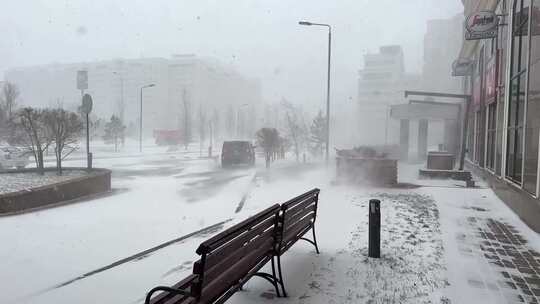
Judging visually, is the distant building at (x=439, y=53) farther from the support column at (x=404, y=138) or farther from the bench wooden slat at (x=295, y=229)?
the bench wooden slat at (x=295, y=229)

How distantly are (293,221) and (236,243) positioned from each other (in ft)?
5.19

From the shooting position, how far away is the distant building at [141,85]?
440 ft

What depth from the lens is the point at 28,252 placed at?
6.29m

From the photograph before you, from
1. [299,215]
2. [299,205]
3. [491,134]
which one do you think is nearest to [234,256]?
[299,205]

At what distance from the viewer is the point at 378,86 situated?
489 ft

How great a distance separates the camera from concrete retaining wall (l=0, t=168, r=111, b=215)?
913 centimetres

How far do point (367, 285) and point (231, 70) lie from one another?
172m

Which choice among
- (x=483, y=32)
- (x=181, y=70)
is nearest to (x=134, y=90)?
(x=181, y=70)

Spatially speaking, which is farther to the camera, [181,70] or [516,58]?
[181,70]

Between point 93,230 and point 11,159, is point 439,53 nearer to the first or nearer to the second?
point 11,159

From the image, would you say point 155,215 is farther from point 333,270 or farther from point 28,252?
point 333,270

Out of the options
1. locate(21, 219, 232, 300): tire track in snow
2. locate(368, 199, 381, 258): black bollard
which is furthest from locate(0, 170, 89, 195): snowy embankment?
locate(368, 199, 381, 258): black bollard

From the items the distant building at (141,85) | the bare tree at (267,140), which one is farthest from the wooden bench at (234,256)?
the distant building at (141,85)

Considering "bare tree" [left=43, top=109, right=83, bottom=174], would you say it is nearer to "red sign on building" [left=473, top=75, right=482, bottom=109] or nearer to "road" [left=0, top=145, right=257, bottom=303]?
"road" [left=0, top=145, right=257, bottom=303]
